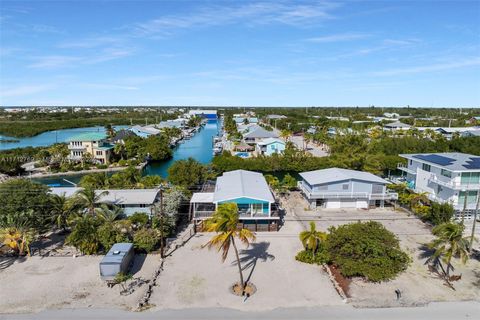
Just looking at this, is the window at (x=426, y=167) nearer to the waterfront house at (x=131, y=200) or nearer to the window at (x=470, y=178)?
the window at (x=470, y=178)

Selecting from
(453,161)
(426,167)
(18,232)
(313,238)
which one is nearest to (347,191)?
(426,167)

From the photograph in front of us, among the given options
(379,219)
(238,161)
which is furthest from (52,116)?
(379,219)

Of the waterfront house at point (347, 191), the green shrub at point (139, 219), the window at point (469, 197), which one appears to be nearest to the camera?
the green shrub at point (139, 219)

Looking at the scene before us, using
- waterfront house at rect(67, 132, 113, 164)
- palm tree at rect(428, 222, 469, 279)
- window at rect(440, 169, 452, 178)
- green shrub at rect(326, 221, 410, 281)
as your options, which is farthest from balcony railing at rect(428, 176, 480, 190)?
waterfront house at rect(67, 132, 113, 164)

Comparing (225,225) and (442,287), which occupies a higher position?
(225,225)

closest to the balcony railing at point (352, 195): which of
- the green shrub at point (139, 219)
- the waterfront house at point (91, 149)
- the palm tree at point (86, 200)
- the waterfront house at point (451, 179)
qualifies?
the waterfront house at point (451, 179)

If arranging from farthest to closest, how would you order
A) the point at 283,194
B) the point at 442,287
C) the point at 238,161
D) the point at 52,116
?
1. the point at 52,116
2. the point at 238,161
3. the point at 283,194
4. the point at 442,287

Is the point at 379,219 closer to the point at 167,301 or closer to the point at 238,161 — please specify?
the point at 167,301
